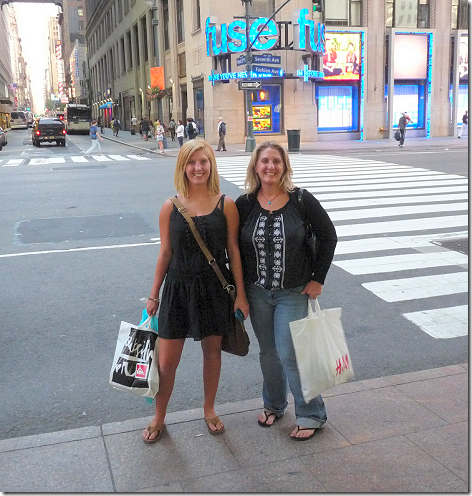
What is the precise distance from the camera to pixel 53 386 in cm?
449

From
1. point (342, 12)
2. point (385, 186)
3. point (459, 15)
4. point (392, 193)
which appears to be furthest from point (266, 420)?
point (459, 15)

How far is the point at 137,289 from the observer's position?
681cm

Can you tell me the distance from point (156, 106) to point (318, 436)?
48.6 meters

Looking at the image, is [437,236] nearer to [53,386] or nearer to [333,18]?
[53,386]

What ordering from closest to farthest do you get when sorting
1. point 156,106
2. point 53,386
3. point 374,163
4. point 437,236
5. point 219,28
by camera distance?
point 53,386 < point 437,236 < point 374,163 < point 219,28 < point 156,106

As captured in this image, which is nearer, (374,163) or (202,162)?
(202,162)

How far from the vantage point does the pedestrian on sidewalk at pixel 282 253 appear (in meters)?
3.41

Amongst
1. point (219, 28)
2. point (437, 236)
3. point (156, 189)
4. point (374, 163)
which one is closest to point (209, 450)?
point (437, 236)

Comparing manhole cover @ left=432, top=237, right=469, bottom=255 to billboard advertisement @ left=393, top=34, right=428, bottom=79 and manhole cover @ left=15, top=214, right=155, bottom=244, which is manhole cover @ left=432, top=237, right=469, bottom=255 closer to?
manhole cover @ left=15, top=214, right=155, bottom=244

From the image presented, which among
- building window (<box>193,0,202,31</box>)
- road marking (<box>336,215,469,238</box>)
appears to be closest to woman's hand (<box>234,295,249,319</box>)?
road marking (<box>336,215,469,238</box>)

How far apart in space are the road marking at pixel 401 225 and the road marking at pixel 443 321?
354 cm

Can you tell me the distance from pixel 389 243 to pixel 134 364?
6149mm

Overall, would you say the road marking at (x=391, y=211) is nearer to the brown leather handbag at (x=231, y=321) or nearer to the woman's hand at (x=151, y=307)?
the brown leather handbag at (x=231, y=321)

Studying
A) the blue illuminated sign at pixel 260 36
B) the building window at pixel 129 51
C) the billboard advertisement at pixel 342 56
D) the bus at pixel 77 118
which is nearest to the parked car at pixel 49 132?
the blue illuminated sign at pixel 260 36
